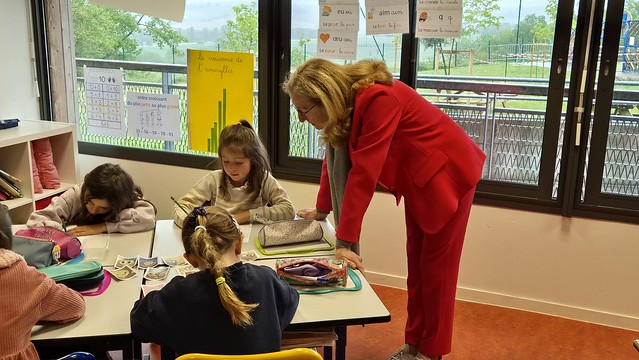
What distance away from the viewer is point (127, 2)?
3.66 metres

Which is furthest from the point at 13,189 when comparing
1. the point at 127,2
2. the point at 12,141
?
the point at 127,2

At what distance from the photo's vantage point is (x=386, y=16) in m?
3.24

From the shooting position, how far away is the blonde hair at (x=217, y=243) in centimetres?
159

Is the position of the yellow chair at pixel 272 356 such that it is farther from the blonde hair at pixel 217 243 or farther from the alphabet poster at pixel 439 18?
the alphabet poster at pixel 439 18

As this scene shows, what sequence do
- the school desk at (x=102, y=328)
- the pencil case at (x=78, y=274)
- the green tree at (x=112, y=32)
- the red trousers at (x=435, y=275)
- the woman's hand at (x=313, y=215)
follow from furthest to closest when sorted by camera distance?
the green tree at (x=112, y=32), the woman's hand at (x=313, y=215), the red trousers at (x=435, y=275), the pencil case at (x=78, y=274), the school desk at (x=102, y=328)

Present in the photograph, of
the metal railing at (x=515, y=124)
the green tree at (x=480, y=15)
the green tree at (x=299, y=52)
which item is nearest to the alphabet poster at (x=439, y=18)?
the green tree at (x=480, y=15)

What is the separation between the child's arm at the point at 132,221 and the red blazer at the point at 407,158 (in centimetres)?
86

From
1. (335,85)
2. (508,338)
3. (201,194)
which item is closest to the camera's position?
(335,85)

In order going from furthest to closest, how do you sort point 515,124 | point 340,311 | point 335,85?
point 515,124 < point 335,85 < point 340,311

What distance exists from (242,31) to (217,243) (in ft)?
7.04

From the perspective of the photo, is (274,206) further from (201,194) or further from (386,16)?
(386,16)

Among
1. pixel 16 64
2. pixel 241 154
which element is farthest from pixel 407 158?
pixel 16 64

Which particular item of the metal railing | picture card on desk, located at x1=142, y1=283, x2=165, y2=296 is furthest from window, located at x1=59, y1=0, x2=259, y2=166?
picture card on desk, located at x1=142, y1=283, x2=165, y2=296

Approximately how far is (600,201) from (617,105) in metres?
0.47
